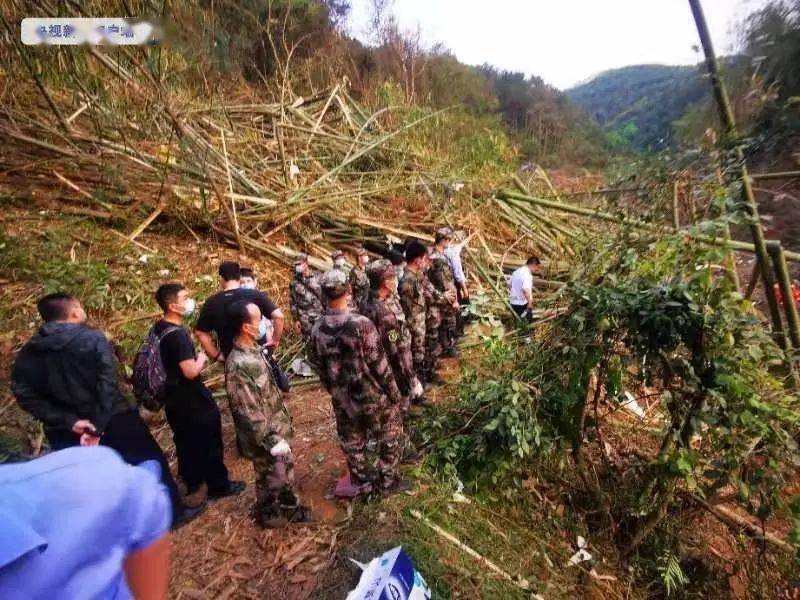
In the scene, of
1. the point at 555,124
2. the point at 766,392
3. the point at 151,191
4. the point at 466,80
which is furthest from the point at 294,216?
the point at 555,124

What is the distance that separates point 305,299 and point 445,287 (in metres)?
1.72

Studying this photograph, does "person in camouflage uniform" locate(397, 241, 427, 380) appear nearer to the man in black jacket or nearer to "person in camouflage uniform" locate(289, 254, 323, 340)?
"person in camouflage uniform" locate(289, 254, 323, 340)

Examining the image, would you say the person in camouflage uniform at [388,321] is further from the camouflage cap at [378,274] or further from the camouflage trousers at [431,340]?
the camouflage trousers at [431,340]

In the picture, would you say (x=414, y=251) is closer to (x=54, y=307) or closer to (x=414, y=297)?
(x=414, y=297)

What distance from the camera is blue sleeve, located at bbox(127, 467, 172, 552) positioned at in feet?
3.13

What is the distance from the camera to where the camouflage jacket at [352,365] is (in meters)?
2.76

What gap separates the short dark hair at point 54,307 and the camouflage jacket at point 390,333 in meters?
1.85

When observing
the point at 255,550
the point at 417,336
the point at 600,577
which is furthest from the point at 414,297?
the point at 600,577

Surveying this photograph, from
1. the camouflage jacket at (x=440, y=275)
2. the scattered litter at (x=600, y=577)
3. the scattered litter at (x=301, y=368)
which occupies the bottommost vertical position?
the scattered litter at (x=600, y=577)

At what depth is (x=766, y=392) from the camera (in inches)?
93.7

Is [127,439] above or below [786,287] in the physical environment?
above

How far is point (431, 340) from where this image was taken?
5.02 metres

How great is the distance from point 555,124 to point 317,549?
29.4 metres

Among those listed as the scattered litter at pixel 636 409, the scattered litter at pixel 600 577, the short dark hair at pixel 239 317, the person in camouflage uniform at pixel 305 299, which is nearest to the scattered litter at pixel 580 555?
the scattered litter at pixel 600 577
